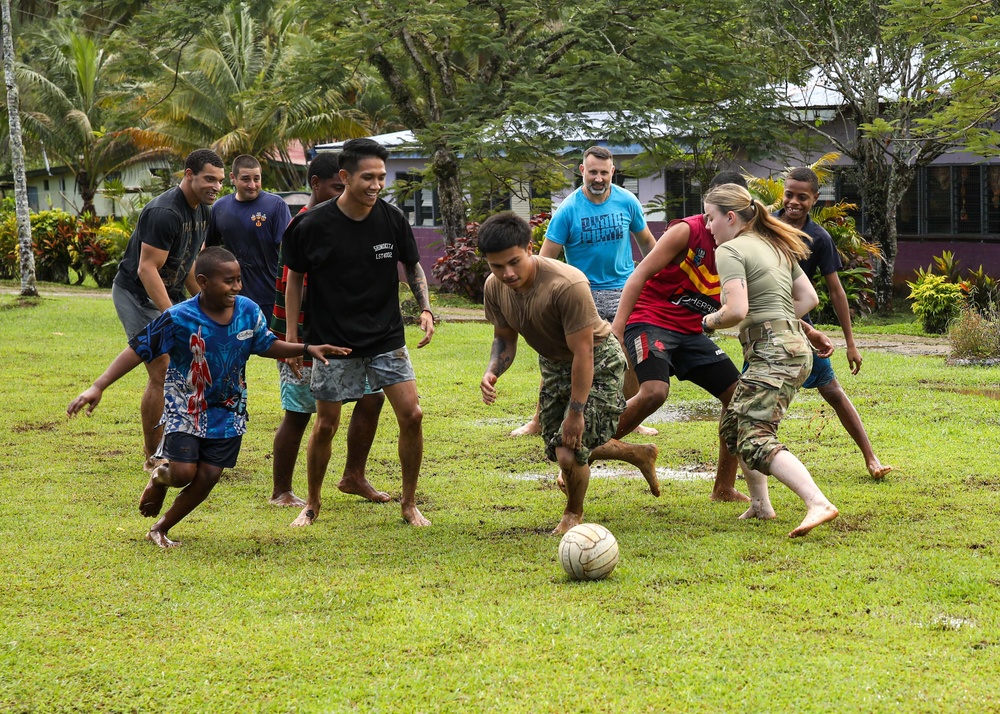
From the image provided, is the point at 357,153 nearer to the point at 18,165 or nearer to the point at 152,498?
the point at 152,498

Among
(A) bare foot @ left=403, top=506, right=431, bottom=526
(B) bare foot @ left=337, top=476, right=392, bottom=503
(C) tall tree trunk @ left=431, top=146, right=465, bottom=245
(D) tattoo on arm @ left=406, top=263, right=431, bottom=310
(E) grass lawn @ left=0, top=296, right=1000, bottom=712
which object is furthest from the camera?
(C) tall tree trunk @ left=431, top=146, right=465, bottom=245

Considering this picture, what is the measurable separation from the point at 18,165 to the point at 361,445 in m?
15.3

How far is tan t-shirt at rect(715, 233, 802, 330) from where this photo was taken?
17.9 feet

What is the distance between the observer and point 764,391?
5449 mm

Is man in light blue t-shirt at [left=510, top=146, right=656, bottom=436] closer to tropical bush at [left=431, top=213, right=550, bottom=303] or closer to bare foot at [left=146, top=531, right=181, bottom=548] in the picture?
bare foot at [left=146, top=531, right=181, bottom=548]

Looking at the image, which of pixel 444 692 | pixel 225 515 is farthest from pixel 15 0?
pixel 444 692

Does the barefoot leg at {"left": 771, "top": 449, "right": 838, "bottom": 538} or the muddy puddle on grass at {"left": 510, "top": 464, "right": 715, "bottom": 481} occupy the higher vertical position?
the barefoot leg at {"left": 771, "top": 449, "right": 838, "bottom": 538}

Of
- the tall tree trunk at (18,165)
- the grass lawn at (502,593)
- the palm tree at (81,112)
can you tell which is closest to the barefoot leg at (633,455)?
the grass lawn at (502,593)

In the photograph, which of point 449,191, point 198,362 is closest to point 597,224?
point 198,362

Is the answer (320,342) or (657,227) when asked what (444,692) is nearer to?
(320,342)

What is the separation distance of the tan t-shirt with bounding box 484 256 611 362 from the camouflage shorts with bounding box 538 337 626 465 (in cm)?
8

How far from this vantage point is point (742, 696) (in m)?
3.68

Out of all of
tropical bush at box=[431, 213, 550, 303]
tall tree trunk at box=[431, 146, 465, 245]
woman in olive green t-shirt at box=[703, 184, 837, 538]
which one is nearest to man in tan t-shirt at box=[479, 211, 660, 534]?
woman in olive green t-shirt at box=[703, 184, 837, 538]

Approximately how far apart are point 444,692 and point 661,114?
1568 cm
